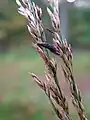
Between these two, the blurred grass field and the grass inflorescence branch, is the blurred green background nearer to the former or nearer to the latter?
the blurred grass field

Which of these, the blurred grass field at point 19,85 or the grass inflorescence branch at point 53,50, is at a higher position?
the blurred grass field at point 19,85

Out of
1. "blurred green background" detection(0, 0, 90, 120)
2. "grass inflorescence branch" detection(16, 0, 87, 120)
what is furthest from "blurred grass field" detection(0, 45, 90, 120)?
"grass inflorescence branch" detection(16, 0, 87, 120)

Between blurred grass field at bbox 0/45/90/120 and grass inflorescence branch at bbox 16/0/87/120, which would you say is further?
blurred grass field at bbox 0/45/90/120

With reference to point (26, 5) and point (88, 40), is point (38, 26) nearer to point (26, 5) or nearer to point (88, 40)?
point (26, 5)

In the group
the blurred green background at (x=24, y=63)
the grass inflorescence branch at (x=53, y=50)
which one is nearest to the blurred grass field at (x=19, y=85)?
the blurred green background at (x=24, y=63)

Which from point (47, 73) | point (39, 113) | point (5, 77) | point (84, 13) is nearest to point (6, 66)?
point (5, 77)

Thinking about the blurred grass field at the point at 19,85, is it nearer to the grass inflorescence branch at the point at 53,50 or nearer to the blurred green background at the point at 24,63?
the blurred green background at the point at 24,63

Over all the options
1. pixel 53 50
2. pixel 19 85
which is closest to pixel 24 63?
pixel 19 85

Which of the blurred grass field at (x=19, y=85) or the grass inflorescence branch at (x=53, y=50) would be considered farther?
the blurred grass field at (x=19, y=85)

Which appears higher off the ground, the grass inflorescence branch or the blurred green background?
the blurred green background
